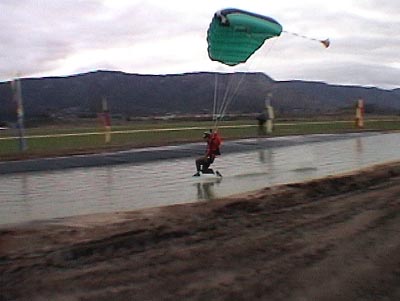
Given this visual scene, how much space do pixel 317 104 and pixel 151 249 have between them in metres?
151

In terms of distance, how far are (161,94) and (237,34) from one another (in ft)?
469

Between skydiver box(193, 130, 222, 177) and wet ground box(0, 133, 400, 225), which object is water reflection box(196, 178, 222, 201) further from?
skydiver box(193, 130, 222, 177)

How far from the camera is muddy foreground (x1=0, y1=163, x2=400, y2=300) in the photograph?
5953 mm

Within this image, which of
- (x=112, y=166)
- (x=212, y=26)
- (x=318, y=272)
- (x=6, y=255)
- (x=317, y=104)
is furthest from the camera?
(x=317, y=104)

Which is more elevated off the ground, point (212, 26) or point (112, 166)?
point (212, 26)

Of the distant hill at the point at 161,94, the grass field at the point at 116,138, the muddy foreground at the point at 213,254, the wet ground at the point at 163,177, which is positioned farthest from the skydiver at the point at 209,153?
the distant hill at the point at 161,94

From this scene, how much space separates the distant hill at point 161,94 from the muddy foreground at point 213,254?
4702 inches

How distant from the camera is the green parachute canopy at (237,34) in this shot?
13.7 metres

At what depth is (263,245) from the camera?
7609 millimetres

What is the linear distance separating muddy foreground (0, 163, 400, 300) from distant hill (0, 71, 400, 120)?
119 metres

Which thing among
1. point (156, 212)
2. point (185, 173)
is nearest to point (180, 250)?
point (156, 212)

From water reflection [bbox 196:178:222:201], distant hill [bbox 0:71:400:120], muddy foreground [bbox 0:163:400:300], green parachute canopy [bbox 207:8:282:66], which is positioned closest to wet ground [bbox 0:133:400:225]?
water reflection [bbox 196:178:222:201]

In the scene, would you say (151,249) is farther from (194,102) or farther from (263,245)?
(194,102)

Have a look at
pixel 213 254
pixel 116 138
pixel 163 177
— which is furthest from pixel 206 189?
pixel 116 138
